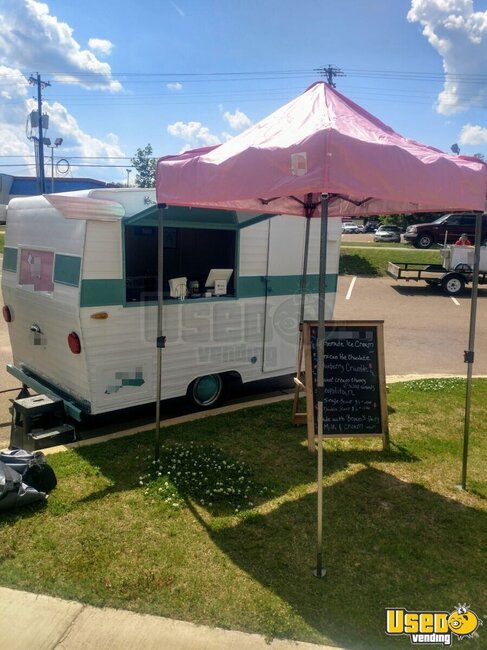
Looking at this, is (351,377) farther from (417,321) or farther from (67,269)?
(417,321)

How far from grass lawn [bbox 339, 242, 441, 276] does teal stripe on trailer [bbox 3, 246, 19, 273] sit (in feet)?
51.9

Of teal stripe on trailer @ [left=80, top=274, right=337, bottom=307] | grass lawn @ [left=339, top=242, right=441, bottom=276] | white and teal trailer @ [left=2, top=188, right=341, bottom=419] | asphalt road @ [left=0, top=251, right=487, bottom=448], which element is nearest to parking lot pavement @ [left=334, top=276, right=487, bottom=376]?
asphalt road @ [left=0, top=251, right=487, bottom=448]

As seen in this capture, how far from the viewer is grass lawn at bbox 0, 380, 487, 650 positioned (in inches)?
114

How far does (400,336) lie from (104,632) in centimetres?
941

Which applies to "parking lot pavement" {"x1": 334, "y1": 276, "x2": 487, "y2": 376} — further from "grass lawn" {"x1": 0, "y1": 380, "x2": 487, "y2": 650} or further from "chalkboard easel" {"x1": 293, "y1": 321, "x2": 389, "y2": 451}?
"grass lawn" {"x1": 0, "y1": 380, "x2": 487, "y2": 650}

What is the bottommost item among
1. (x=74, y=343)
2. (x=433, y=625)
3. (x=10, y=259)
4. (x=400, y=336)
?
(x=433, y=625)

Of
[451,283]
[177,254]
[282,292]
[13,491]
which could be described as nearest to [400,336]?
[282,292]

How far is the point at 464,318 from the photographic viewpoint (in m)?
13.3

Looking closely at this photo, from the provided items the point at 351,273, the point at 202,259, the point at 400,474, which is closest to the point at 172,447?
the point at 400,474

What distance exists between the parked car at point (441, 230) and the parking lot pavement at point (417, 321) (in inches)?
285

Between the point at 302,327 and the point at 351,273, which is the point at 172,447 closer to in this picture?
the point at 302,327

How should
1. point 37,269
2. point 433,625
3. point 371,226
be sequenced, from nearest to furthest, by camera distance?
1. point 433,625
2. point 37,269
3. point 371,226

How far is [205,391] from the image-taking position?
594cm

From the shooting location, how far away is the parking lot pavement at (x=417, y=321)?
353 inches
